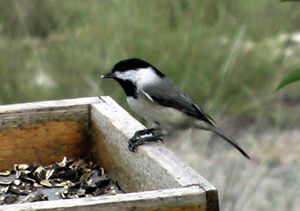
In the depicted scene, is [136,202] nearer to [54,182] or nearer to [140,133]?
[140,133]

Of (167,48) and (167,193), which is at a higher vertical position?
(167,193)

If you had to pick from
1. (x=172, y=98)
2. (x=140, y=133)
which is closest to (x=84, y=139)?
(x=140, y=133)

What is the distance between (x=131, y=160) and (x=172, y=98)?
103cm

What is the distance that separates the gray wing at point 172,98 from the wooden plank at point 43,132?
542mm

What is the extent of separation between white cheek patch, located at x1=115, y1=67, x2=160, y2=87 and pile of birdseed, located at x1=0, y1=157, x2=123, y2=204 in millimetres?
633

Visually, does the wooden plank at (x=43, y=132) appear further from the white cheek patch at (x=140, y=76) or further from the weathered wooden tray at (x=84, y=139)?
the white cheek patch at (x=140, y=76)

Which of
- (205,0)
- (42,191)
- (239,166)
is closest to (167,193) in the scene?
(42,191)

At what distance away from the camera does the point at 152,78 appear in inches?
168

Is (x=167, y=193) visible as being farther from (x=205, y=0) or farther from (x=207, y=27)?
(x=207, y=27)

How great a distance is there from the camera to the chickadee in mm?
4211

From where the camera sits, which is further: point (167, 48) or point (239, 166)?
point (167, 48)

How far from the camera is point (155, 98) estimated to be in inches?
168

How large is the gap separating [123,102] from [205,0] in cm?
97

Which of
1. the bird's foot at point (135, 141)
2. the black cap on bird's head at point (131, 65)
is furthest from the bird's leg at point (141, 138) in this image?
the black cap on bird's head at point (131, 65)
